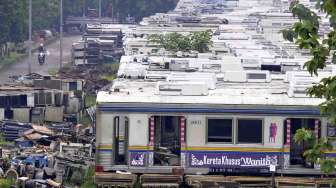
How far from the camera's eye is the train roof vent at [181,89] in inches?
875

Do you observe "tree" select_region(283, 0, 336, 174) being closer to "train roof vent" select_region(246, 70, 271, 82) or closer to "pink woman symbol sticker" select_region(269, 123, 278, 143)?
"pink woman symbol sticker" select_region(269, 123, 278, 143)

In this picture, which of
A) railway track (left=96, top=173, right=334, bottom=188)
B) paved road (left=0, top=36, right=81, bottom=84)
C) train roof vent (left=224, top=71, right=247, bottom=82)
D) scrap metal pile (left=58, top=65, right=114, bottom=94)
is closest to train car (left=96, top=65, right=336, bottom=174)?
railway track (left=96, top=173, right=334, bottom=188)

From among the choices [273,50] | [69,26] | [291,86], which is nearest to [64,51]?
[69,26]

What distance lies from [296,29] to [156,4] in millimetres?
86553

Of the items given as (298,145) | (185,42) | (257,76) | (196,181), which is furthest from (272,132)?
(185,42)

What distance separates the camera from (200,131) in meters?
21.9

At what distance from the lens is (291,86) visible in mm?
22625

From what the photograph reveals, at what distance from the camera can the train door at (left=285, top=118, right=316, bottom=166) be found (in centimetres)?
2198

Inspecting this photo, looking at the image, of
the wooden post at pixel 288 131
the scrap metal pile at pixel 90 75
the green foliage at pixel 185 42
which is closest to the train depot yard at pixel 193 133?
the wooden post at pixel 288 131

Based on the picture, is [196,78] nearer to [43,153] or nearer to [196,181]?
[196,181]

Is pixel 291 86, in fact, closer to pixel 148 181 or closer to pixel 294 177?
pixel 294 177

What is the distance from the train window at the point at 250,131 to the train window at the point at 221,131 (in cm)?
20

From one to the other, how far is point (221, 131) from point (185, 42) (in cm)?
1615

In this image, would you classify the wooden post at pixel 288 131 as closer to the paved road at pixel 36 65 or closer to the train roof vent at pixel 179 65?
the train roof vent at pixel 179 65
